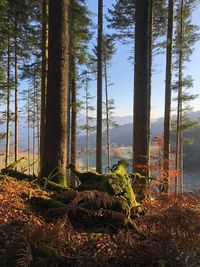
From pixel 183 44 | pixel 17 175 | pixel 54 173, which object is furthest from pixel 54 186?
pixel 183 44

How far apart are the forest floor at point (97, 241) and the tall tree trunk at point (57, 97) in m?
1.27

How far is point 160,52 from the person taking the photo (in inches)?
590

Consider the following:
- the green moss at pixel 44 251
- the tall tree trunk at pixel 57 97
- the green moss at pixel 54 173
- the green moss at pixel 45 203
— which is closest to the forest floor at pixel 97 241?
the green moss at pixel 44 251

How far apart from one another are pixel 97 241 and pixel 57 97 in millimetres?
3122

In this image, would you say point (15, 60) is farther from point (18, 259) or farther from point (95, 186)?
point (18, 259)

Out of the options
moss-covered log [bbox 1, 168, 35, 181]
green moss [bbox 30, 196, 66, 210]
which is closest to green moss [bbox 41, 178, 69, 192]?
moss-covered log [bbox 1, 168, 35, 181]

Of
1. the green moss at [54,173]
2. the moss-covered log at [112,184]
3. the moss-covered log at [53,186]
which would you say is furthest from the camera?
the green moss at [54,173]

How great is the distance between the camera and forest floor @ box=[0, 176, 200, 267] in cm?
301

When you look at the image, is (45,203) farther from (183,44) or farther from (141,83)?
(183,44)

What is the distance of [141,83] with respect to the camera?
267 inches

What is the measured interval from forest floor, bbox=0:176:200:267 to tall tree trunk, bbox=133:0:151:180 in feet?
8.15

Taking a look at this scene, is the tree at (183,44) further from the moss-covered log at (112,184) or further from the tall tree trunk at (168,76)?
the moss-covered log at (112,184)

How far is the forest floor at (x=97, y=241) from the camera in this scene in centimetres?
301

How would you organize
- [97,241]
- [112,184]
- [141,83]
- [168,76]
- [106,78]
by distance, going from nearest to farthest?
[97,241]
[112,184]
[141,83]
[168,76]
[106,78]
